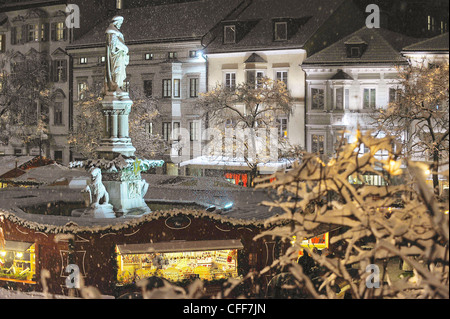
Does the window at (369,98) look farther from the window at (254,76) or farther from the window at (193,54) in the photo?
the window at (193,54)

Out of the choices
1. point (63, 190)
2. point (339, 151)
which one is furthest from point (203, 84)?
point (339, 151)

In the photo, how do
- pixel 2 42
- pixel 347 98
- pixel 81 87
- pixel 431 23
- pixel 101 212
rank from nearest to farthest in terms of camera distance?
pixel 101 212 < pixel 347 98 < pixel 431 23 < pixel 81 87 < pixel 2 42

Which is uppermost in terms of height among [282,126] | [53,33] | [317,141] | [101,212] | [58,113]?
[53,33]

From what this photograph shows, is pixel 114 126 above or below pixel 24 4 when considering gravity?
below

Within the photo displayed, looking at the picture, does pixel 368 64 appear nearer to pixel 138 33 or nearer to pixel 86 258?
pixel 138 33

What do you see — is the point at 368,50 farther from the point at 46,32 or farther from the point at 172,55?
the point at 46,32

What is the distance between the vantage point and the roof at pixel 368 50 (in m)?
36.2

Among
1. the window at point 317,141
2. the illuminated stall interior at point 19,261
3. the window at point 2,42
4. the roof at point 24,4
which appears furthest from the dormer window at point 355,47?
the window at point 2,42

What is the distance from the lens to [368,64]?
36.5 metres

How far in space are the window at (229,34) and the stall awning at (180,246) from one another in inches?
1021

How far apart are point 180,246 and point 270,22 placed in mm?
27137

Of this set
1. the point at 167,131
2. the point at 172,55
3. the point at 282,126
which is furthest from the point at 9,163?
the point at 282,126

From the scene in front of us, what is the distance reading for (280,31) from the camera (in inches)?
1560

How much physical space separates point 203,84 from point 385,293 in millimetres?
36570
